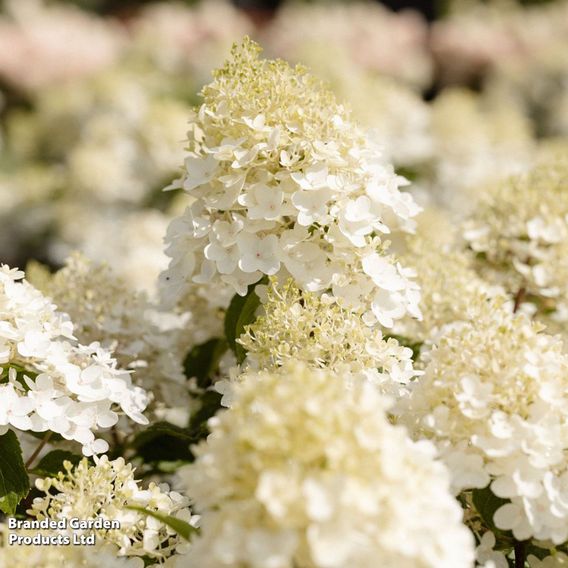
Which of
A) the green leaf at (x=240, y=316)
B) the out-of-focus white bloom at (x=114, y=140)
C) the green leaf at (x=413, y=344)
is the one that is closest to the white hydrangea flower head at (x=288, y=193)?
the green leaf at (x=240, y=316)

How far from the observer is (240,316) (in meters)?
1.29

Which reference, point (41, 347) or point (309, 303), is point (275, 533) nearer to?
point (309, 303)

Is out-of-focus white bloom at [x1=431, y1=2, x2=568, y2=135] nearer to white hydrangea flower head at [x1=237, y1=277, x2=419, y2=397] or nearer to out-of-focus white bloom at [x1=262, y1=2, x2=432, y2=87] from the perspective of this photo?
out-of-focus white bloom at [x1=262, y1=2, x2=432, y2=87]

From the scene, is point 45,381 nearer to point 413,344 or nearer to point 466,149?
point 413,344

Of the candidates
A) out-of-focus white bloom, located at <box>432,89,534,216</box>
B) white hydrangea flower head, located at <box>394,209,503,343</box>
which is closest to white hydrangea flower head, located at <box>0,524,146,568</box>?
white hydrangea flower head, located at <box>394,209,503,343</box>

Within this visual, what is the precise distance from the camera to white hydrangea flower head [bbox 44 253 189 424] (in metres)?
1.49

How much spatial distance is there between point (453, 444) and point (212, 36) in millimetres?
6969

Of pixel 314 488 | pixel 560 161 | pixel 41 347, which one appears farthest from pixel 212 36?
pixel 314 488

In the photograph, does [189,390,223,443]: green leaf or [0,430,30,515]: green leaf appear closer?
[0,430,30,515]: green leaf

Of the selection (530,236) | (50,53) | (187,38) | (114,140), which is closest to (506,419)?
(530,236)

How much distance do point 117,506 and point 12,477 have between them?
18cm

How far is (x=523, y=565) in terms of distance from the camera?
1.08m

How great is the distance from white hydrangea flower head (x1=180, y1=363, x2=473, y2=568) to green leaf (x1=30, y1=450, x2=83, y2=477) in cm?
50

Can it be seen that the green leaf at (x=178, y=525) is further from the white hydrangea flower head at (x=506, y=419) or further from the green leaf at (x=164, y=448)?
the green leaf at (x=164, y=448)
